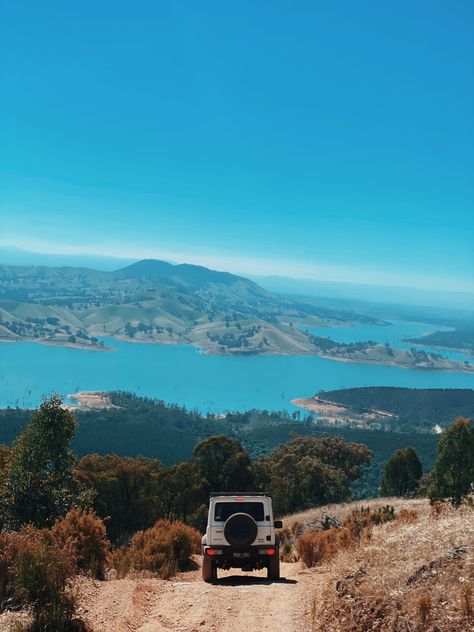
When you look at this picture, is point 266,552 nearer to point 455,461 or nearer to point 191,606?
point 191,606

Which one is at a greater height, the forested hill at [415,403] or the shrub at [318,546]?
the shrub at [318,546]

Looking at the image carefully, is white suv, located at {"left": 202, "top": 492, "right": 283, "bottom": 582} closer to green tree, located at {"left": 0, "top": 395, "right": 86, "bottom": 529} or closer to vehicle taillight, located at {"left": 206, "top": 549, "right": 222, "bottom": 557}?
vehicle taillight, located at {"left": 206, "top": 549, "right": 222, "bottom": 557}

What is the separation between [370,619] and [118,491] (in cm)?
2370

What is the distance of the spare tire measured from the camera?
9938 mm

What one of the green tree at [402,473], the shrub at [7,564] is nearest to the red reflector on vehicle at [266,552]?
the shrub at [7,564]

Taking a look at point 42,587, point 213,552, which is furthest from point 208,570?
point 42,587

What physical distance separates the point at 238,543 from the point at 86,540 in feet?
9.89

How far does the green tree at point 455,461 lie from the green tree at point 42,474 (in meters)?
14.6

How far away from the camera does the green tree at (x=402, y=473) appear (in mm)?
36469

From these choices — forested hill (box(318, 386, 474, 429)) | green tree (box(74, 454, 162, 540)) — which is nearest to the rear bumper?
green tree (box(74, 454, 162, 540))

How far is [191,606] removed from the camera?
7.59 metres

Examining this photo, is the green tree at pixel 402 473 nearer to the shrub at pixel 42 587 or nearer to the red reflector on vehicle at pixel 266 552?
the red reflector on vehicle at pixel 266 552

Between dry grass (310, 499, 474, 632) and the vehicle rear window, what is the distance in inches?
102

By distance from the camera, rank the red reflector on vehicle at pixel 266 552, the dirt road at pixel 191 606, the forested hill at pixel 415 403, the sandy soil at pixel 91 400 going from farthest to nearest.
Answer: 1. the forested hill at pixel 415 403
2. the sandy soil at pixel 91 400
3. the red reflector on vehicle at pixel 266 552
4. the dirt road at pixel 191 606
